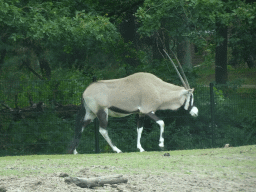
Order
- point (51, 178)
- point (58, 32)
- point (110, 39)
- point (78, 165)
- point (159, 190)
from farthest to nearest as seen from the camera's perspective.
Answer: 1. point (110, 39)
2. point (58, 32)
3. point (78, 165)
4. point (51, 178)
5. point (159, 190)

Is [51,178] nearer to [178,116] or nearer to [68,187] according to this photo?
[68,187]

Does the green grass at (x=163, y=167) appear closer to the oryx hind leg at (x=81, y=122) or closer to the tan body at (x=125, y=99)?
the tan body at (x=125, y=99)

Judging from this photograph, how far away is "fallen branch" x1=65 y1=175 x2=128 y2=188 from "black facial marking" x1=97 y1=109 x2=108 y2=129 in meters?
5.41

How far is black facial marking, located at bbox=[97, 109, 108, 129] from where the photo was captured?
1106 centimetres

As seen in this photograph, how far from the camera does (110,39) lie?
13086 mm

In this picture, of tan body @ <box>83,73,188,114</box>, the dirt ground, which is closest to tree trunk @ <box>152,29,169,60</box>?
tan body @ <box>83,73,188,114</box>

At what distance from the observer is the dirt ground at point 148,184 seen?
540cm

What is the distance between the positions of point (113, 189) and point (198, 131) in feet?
26.8

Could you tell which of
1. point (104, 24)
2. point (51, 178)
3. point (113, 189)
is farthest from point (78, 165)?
point (104, 24)

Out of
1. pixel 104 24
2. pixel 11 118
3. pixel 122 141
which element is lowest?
pixel 122 141

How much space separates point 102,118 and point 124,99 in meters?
0.80

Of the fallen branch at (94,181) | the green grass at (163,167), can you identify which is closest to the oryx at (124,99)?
the green grass at (163,167)

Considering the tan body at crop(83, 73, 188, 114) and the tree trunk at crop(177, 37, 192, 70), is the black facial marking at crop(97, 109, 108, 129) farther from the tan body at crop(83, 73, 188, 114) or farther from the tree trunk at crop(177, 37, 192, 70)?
the tree trunk at crop(177, 37, 192, 70)

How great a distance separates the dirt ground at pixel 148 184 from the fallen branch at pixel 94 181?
0.20 feet
